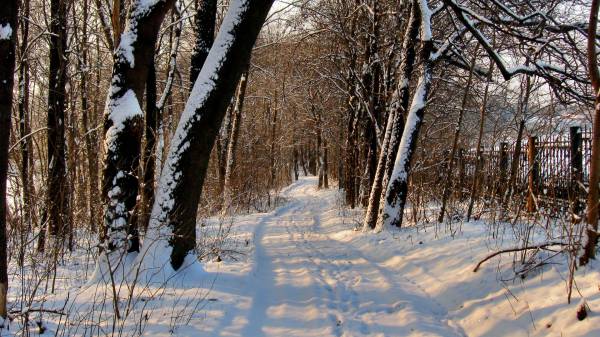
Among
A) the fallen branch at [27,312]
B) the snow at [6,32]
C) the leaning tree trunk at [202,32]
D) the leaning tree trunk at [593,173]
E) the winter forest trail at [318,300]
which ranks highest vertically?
the leaning tree trunk at [202,32]

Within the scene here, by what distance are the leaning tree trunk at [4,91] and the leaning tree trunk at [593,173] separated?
15.5 ft

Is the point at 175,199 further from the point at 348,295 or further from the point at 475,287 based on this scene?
the point at 475,287

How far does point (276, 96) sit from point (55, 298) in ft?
78.0

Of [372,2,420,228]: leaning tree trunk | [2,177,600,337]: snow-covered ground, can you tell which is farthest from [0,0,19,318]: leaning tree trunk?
[372,2,420,228]: leaning tree trunk

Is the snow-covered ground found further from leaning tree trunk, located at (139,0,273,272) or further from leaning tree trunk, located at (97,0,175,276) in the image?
leaning tree trunk, located at (97,0,175,276)

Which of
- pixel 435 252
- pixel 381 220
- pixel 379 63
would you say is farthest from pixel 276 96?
pixel 435 252

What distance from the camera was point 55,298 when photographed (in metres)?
4.57

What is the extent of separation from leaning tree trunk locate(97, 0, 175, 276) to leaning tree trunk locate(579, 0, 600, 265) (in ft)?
14.7

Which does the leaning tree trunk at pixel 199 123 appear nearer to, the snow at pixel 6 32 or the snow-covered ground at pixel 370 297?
the snow-covered ground at pixel 370 297

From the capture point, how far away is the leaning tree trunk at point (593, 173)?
158 inches

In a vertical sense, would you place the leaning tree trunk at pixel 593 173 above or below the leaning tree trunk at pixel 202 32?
below

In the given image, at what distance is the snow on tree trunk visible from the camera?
905 cm

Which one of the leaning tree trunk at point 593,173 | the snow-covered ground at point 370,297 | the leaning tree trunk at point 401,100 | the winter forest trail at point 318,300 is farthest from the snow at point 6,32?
the leaning tree trunk at point 401,100

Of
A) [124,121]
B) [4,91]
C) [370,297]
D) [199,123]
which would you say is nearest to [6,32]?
[4,91]
